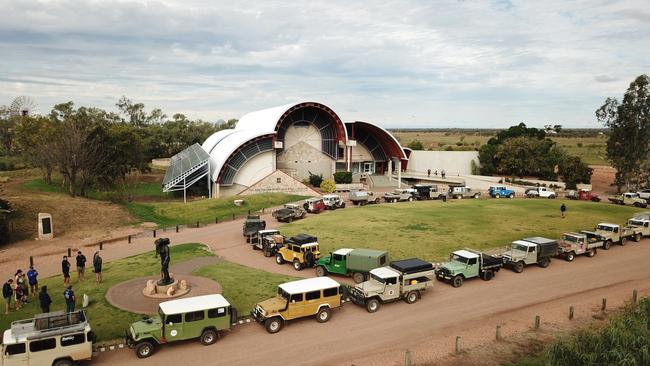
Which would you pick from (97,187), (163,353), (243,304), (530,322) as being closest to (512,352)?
(530,322)

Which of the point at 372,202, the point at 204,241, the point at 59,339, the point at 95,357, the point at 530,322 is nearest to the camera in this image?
the point at 59,339

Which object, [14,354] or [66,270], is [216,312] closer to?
[14,354]

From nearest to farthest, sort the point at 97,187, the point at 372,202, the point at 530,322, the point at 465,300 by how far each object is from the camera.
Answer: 1. the point at 530,322
2. the point at 465,300
3. the point at 372,202
4. the point at 97,187

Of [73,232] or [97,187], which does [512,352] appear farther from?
[97,187]

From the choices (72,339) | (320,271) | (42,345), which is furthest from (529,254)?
(42,345)

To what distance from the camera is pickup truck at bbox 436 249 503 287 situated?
2452 cm

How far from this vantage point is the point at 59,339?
50.6 ft

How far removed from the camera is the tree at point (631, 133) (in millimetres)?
58344

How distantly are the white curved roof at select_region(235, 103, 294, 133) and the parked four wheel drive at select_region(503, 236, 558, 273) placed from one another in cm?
3967

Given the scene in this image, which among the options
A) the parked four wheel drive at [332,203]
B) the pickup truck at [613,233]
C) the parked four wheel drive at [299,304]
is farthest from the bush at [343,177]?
the parked four wheel drive at [299,304]

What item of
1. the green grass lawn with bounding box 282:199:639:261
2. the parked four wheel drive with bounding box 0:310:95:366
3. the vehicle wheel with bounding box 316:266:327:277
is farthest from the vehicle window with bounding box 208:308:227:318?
the green grass lawn with bounding box 282:199:639:261

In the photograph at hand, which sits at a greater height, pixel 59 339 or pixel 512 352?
pixel 59 339

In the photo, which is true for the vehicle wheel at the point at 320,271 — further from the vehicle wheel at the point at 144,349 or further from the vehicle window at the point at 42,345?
the vehicle window at the point at 42,345

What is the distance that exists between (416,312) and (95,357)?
13.6 meters
